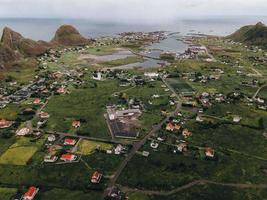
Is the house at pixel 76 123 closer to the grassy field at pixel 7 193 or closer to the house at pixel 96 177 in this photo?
the house at pixel 96 177

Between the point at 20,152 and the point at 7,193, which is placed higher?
the point at 7,193

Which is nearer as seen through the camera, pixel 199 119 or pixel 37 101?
pixel 199 119

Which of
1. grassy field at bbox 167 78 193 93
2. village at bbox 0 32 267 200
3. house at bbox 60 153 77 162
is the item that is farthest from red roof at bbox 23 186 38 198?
grassy field at bbox 167 78 193 93

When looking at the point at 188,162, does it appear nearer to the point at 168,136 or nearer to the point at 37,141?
the point at 168,136

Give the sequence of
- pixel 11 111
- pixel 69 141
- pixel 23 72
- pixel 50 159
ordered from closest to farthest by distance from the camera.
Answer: pixel 50 159, pixel 69 141, pixel 11 111, pixel 23 72

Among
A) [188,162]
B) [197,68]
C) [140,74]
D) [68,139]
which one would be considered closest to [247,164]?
[188,162]

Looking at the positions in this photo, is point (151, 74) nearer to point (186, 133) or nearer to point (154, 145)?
point (186, 133)

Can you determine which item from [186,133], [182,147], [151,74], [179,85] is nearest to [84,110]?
[186,133]

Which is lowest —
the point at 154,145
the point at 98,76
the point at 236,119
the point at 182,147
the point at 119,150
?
the point at 98,76
